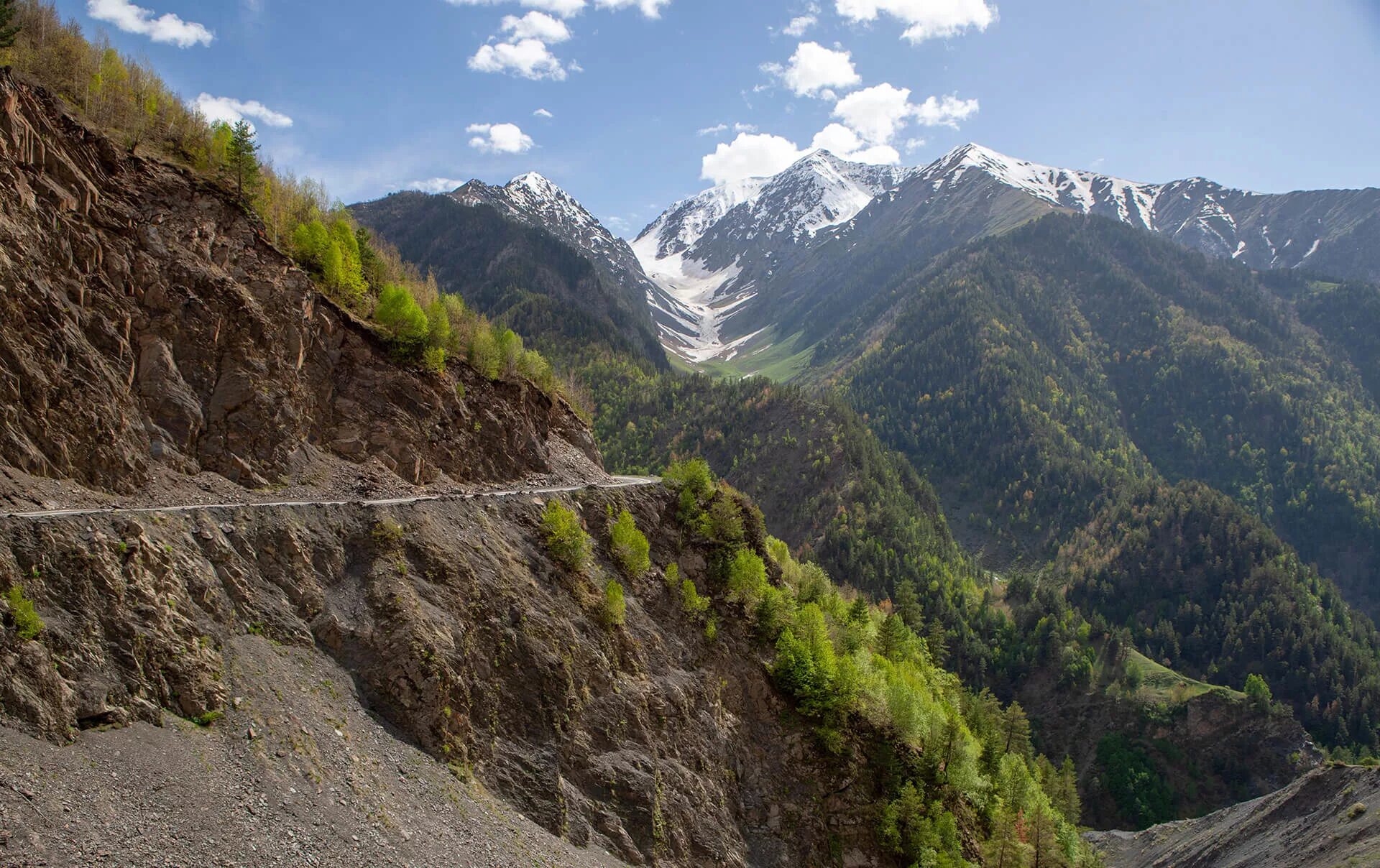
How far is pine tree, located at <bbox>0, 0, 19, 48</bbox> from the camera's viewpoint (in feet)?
107

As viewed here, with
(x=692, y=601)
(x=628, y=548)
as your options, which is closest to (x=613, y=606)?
(x=628, y=548)

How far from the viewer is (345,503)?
3566 cm

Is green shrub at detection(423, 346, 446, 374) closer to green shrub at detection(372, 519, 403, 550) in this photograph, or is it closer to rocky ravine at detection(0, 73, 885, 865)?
rocky ravine at detection(0, 73, 885, 865)

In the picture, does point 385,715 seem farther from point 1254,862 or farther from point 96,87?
point 1254,862

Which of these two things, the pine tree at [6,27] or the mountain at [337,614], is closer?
the mountain at [337,614]

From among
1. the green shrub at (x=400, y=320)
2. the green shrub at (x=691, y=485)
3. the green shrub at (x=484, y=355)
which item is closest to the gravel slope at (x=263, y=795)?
the green shrub at (x=400, y=320)

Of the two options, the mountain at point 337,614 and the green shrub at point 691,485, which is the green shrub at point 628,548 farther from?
the green shrub at point 691,485

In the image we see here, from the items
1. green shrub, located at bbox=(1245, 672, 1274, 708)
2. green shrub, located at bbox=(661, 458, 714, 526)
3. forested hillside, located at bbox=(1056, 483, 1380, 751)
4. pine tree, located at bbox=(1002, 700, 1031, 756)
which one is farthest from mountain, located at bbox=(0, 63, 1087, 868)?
forested hillside, located at bbox=(1056, 483, 1380, 751)

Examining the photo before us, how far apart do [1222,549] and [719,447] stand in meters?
130

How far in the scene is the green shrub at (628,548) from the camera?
160ft

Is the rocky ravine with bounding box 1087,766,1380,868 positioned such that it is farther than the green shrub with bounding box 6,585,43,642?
Yes

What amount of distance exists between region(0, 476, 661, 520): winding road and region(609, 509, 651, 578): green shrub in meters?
4.07

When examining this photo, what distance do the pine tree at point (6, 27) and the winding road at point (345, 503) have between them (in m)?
21.8

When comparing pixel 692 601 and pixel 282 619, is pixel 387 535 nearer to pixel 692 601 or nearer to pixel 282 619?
pixel 282 619
